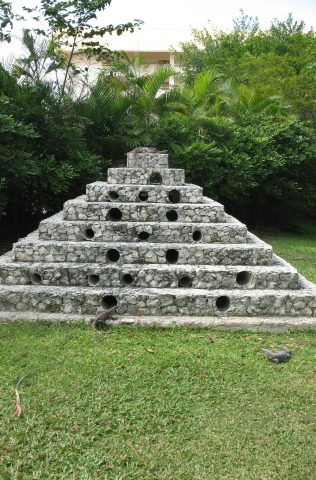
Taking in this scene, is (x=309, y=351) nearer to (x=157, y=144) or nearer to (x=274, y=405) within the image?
(x=274, y=405)

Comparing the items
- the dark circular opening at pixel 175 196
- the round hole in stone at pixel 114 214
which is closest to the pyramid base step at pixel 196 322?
the round hole in stone at pixel 114 214

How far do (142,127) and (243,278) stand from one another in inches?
263

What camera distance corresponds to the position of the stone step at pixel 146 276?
16.8 ft

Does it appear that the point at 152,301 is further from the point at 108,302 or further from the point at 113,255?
the point at 113,255

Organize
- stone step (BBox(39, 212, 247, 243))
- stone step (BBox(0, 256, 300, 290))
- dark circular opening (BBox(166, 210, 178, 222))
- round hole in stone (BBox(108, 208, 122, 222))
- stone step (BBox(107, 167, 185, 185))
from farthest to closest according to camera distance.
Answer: stone step (BBox(107, 167, 185, 185))
dark circular opening (BBox(166, 210, 178, 222))
round hole in stone (BBox(108, 208, 122, 222))
stone step (BBox(39, 212, 247, 243))
stone step (BBox(0, 256, 300, 290))

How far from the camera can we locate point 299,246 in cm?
1049

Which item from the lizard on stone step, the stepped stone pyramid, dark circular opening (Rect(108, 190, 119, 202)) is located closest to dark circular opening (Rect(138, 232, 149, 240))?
the stepped stone pyramid

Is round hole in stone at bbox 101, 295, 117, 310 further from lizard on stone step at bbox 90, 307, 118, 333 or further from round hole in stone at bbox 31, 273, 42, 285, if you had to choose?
round hole in stone at bbox 31, 273, 42, 285

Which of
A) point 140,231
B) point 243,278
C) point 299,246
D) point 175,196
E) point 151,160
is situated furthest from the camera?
point 299,246

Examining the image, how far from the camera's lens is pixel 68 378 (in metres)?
3.73

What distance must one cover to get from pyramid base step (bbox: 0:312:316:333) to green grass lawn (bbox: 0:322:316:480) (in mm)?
115

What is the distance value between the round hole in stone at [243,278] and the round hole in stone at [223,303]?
277mm

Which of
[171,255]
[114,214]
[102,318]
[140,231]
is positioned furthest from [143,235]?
[102,318]

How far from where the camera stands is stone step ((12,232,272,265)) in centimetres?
533
